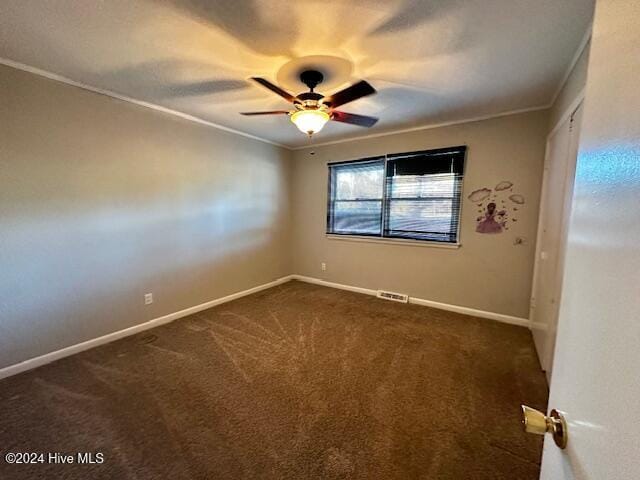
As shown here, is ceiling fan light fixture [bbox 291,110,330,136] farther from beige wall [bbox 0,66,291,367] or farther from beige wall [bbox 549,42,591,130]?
beige wall [bbox 0,66,291,367]

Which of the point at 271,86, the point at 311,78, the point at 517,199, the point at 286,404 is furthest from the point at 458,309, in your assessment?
the point at 271,86

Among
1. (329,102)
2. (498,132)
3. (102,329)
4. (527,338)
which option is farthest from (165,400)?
(498,132)

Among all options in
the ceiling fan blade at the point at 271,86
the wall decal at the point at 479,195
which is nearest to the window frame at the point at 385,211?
the wall decal at the point at 479,195

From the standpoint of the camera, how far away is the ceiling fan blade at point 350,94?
1.79 meters

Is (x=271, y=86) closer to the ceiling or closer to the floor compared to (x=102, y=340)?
closer to the ceiling

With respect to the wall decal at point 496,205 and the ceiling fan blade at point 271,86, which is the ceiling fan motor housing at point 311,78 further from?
the wall decal at point 496,205

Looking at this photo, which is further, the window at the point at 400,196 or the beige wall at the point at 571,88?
the window at the point at 400,196

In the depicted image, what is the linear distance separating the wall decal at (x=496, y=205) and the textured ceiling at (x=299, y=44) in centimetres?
93

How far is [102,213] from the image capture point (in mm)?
2633

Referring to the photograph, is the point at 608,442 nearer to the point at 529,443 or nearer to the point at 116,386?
the point at 529,443

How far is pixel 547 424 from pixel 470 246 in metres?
3.09

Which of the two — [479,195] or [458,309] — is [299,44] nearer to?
[479,195]

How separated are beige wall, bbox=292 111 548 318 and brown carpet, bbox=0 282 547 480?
555 millimetres

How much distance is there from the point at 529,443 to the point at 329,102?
252cm
